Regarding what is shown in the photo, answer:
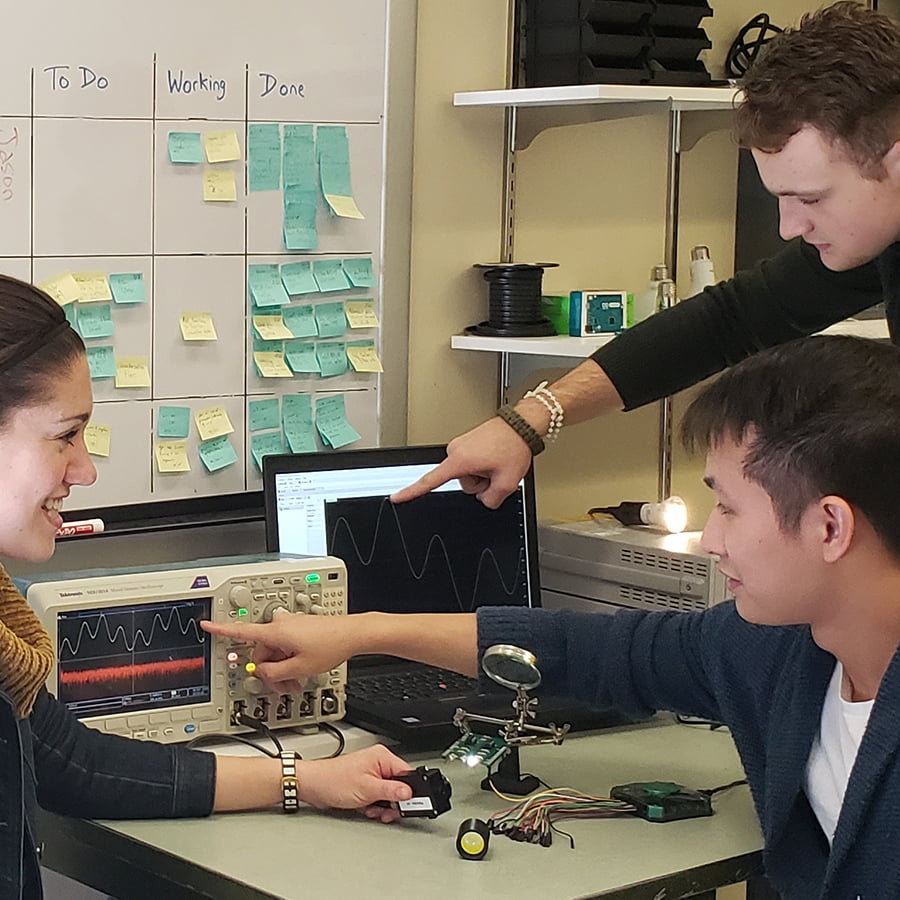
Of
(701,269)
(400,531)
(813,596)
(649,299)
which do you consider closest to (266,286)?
(400,531)

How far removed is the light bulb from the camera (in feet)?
8.95

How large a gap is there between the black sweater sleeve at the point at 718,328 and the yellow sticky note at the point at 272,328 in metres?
0.50

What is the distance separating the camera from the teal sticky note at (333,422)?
2.66m

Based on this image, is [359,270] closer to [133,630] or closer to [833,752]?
[133,630]

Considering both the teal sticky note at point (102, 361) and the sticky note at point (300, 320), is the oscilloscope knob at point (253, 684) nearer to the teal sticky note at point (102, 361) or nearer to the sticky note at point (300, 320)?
the teal sticky note at point (102, 361)

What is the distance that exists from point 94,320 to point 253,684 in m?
0.61

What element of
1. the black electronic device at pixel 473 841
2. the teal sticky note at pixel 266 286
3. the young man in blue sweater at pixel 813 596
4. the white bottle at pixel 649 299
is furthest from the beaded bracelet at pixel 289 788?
the white bottle at pixel 649 299

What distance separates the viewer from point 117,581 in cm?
204

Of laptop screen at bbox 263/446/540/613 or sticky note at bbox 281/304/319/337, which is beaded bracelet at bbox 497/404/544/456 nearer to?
laptop screen at bbox 263/446/540/613

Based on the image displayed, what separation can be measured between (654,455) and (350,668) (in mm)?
982

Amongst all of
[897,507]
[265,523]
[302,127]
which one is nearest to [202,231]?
[302,127]

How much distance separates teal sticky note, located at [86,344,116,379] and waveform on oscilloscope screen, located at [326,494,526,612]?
1.28 feet

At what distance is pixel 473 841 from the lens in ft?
5.96

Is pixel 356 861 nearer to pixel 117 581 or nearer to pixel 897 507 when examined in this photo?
pixel 117 581
